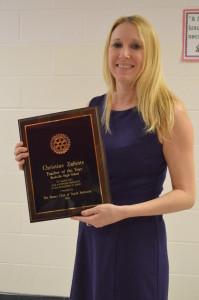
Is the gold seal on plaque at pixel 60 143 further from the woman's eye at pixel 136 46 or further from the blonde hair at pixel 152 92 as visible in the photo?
the woman's eye at pixel 136 46

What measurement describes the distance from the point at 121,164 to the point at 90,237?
31 centimetres

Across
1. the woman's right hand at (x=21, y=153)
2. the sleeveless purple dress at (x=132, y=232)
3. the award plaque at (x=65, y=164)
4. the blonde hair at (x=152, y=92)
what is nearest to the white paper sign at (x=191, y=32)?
the blonde hair at (x=152, y=92)

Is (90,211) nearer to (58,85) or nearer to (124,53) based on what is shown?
(124,53)

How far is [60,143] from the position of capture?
4.29 ft

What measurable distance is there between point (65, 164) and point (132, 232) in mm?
335

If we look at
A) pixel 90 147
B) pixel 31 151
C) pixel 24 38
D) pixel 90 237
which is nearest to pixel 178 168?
pixel 90 147

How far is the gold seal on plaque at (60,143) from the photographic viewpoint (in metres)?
1.30

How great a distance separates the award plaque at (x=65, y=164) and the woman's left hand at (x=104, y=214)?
0.04 meters

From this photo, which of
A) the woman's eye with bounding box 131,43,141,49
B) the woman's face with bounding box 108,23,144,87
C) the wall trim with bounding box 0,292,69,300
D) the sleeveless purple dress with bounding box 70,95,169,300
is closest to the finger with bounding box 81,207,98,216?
the sleeveless purple dress with bounding box 70,95,169,300

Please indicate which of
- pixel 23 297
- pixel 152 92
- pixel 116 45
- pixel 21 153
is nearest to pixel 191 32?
pixel 116 45

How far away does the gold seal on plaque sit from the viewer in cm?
130

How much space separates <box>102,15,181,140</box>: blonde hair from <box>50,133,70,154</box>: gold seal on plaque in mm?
163

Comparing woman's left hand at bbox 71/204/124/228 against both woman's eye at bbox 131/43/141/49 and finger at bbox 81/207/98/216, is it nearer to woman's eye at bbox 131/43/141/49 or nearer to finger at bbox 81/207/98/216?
finger at bbox 81/207/98/216

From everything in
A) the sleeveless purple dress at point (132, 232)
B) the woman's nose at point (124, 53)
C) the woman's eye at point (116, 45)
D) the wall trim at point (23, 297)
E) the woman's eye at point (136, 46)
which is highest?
the woman's eye at point (116, 45)
